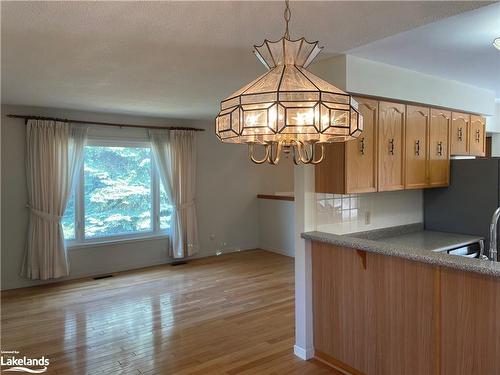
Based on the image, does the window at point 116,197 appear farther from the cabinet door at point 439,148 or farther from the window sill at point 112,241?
the cabinet door at point 439,148

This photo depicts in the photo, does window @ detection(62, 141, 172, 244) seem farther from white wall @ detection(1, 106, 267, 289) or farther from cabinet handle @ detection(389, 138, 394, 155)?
cabinet handle @ detection(389, 138, 394, 155)

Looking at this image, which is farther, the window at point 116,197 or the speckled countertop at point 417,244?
the window at point 116,197

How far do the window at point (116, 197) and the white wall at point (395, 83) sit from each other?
357 cm

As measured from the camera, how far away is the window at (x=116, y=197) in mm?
5273

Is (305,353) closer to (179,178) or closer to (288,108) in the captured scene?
(288,108)

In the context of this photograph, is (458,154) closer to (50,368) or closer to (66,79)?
(66,79)

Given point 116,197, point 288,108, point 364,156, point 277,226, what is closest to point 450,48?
point 364,156

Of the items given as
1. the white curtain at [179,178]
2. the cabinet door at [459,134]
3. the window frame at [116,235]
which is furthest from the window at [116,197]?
the cabinet door at [459,134]

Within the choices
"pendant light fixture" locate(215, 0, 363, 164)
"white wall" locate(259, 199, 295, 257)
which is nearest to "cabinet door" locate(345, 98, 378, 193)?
"pendant light fixture" locate(215, 0, 363, 164)

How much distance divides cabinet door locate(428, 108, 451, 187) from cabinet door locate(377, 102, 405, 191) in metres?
0.47

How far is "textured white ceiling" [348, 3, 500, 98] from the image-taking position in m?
2.29

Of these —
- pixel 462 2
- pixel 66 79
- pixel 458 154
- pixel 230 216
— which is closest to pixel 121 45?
pixel 66 79

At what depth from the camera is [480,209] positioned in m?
3.57

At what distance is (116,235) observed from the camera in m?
5.60
